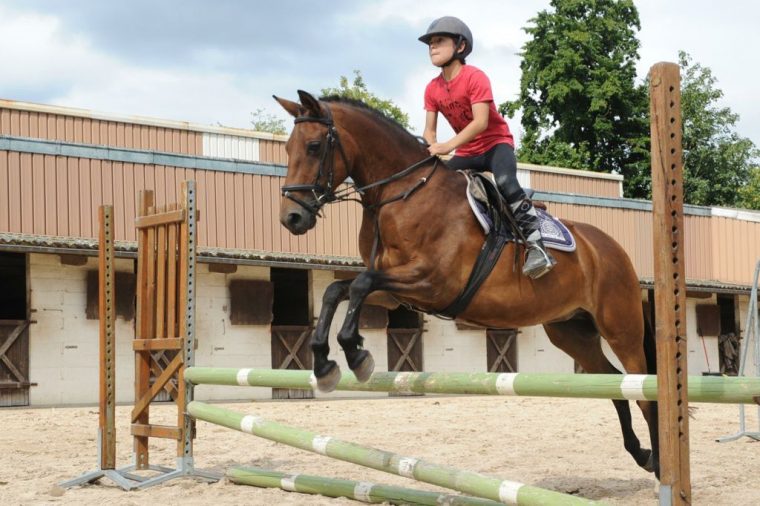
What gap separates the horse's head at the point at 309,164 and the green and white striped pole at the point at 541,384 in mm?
1003

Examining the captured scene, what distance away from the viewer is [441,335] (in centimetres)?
2255

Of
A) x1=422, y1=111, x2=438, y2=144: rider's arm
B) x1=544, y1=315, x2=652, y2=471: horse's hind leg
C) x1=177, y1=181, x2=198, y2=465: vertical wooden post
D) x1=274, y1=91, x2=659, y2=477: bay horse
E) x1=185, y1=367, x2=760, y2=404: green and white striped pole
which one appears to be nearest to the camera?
x1=185, y1=367, x2=760, y2=404: green and white striped pole

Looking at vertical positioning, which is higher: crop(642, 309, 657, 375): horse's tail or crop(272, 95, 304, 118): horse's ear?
crop(272, 95, 304, 118): horse's ear

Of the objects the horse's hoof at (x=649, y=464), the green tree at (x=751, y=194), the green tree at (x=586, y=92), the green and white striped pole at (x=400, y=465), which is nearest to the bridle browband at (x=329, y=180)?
the green and white striped pole at (x=400, y=465)

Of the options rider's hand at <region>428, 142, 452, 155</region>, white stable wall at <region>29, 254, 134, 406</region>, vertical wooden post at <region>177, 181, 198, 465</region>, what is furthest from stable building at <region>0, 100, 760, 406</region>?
rider's hand at <region>428, 142, 452, 155</region>

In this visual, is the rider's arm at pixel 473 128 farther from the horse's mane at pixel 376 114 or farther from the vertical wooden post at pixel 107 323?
the vertical wooden post at pixel 107 323

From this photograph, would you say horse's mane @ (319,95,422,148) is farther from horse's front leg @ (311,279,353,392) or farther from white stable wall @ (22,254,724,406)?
white stable wall @ (22,254,724,406)

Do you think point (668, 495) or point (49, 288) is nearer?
point (668, 495)

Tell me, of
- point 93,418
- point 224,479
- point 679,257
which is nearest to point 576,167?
point 93,418

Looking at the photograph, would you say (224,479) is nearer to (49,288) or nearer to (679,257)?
(679,257)

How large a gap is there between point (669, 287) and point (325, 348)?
7.56 ft

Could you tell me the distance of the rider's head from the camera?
640 centimetres

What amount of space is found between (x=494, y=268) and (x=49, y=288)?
43.5 feet

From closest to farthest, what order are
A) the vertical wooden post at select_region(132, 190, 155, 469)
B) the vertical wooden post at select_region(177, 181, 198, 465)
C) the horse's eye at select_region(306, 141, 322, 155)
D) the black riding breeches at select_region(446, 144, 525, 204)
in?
1. the horse's eye at select_region(306, 141, 322, 155)
2. the black riding breeches at select_region(446, 144, 525, 204)
3. the vertical wooden post at select_region(177, 181, 198, 465)
4. the vertical wooden post at select_region(132, 190, 155, 469)
